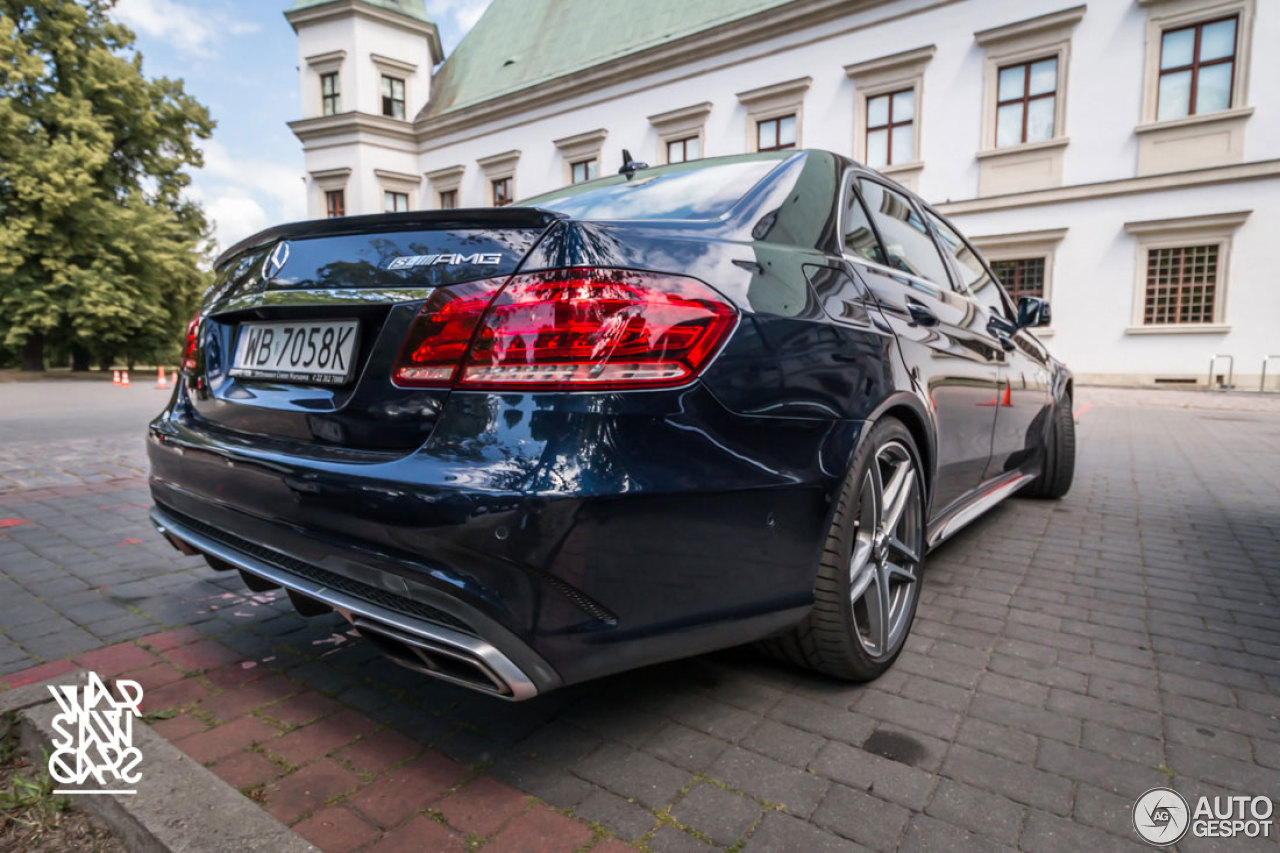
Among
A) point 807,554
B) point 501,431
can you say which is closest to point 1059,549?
point 807,554

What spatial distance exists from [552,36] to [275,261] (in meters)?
34.0

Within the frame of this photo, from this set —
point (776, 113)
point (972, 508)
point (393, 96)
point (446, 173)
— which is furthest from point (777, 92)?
point (972, 508)

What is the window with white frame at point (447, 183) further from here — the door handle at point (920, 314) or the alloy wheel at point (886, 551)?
the alloy wheel at point (886, 551)

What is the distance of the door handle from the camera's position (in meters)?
2.42

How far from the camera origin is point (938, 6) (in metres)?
20.2

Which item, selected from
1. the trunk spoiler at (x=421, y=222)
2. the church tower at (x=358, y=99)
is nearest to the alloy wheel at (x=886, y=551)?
the trunk spoiler at (x=421, y=222)

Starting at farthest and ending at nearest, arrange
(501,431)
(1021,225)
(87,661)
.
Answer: (1021,225)
(87,661)
(501,431)

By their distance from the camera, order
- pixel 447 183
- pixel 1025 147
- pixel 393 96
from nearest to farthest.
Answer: pixel 1025 147
pixel 447 183
pixel 393 96

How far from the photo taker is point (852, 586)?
2035 mm

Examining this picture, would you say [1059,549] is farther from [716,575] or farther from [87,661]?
[87,661]

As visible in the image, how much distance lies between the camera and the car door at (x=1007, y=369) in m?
3.40

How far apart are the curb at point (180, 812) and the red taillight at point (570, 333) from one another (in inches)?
36.6

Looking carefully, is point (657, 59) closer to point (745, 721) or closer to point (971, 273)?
point (971, 273)

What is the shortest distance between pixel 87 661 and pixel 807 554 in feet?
7.25
